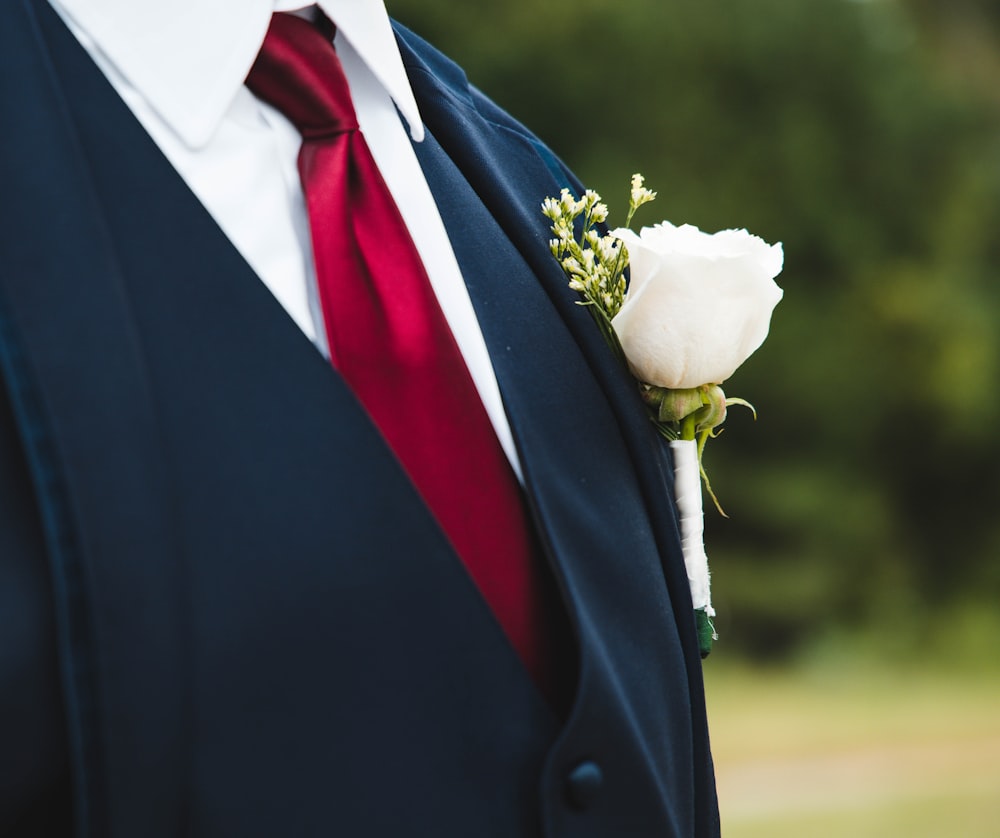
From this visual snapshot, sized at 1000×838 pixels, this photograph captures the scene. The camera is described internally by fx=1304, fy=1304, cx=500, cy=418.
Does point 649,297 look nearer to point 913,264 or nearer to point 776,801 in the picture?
point 776,801

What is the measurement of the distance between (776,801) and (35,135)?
23.6 feet

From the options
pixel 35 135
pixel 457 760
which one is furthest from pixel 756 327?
pixel 35 135

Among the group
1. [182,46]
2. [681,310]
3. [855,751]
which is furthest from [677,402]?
[855,751]

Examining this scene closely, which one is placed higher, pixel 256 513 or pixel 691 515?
pixel 691 515

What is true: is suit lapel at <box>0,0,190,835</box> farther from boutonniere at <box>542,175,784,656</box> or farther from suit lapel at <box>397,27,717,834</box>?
boutonniere at <box>542,175,784,656</box>

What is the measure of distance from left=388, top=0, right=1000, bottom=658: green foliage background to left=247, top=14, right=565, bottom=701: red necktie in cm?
1139

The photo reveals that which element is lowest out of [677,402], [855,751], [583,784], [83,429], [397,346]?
[583,784]

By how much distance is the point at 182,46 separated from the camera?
134 centimetres

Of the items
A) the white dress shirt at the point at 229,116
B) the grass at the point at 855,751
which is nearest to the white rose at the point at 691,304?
the white dress shirt at the point at 229,116

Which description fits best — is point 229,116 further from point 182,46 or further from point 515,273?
point 515,273

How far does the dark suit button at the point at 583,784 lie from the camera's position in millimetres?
1357

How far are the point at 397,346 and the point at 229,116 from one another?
31cm

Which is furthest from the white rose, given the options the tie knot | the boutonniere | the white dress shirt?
the tie knot

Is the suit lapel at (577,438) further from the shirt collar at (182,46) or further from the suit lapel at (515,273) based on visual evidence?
the shirt collar at (182,46)
